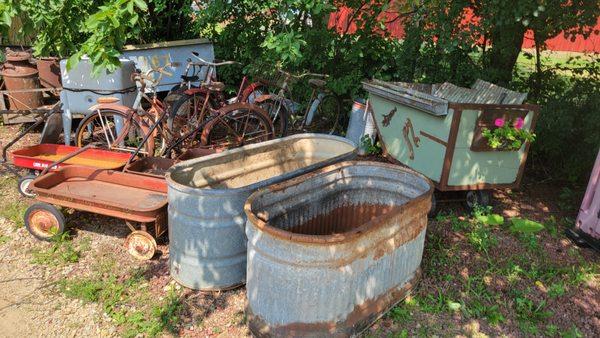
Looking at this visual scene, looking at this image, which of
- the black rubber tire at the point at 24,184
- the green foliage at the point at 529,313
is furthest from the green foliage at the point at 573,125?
A: the black rubber tire at the point at 24,184

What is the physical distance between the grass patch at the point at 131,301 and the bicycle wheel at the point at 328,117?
4.26 meters

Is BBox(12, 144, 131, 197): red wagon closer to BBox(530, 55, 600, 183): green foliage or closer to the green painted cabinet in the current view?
the green painted cabinet

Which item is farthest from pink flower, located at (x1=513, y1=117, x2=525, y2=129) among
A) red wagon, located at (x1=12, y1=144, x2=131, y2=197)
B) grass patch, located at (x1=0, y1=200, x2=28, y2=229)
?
grass patch, located at (x1=0, y1=200, x2=28, y2=229)

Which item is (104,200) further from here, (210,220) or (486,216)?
(486,216)

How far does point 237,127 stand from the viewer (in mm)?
6410

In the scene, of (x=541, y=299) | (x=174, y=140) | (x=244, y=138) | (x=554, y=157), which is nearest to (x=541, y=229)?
(x=541, y=299)

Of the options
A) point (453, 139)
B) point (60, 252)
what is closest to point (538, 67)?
point (453, 139)

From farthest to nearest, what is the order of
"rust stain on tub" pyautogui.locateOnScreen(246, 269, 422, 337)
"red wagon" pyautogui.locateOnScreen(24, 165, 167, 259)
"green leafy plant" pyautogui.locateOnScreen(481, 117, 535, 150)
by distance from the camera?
1. "green leafy plant" pyautogui.locateOnScreen(481, 117, 535, 150)
2. "red wagon" pyautogui.locateOnScreen(24, 165, 167, 259)
3. "rust stain on tub" pyautogui.locateOnScreen(246, 269, 422, 337)

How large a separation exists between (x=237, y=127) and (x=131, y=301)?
3156 mm

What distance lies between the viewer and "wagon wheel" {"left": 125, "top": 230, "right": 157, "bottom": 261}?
420 centimetres

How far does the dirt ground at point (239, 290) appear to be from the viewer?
11.4 feet

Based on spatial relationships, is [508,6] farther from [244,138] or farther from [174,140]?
[174,140]

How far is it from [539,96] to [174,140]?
193 inches

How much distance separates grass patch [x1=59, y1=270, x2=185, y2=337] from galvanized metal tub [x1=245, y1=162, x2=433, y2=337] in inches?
27.8
